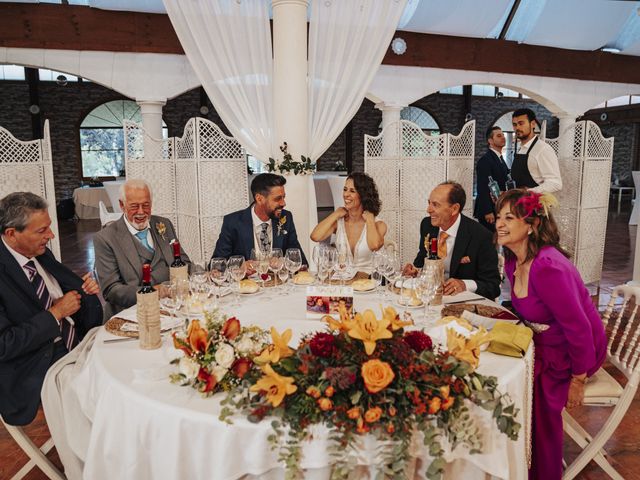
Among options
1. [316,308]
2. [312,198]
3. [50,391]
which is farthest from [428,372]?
[312,198]

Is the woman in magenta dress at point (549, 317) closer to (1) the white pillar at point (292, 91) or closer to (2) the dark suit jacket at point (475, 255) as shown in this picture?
(2) the dark suit jacket at point (475, 255)

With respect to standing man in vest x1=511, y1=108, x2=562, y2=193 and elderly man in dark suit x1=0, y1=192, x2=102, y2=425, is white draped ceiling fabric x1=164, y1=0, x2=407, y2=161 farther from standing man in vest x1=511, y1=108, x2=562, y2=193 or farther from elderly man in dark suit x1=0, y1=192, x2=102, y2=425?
elderly man in dark suit x1=0, y1=192, x2=102, y2=425

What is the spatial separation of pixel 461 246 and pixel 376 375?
1.93 meters

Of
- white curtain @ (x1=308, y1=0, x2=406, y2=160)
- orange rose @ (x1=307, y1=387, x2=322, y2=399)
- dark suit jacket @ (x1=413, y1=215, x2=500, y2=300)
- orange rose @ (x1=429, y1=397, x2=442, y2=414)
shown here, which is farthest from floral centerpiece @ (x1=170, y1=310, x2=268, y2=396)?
white curtain @ (x1=308, y1=0, x2=406, y2=160)

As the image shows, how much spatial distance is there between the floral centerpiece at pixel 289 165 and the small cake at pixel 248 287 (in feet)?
7.34

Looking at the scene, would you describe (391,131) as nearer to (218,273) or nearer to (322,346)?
(218,273)

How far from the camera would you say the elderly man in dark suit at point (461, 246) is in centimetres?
296

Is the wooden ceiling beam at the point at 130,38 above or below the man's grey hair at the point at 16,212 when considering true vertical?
above

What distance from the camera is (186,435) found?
1.49 metres

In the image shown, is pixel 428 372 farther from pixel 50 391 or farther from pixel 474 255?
pixel 474 255

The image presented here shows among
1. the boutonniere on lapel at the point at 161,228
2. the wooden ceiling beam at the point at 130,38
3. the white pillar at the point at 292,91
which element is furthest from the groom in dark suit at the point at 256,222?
the wooden ceiling beam at the point at 130,38

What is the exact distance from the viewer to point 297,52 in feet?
15.3

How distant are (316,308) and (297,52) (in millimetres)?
3111

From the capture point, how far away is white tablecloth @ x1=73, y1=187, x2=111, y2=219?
12086mm
